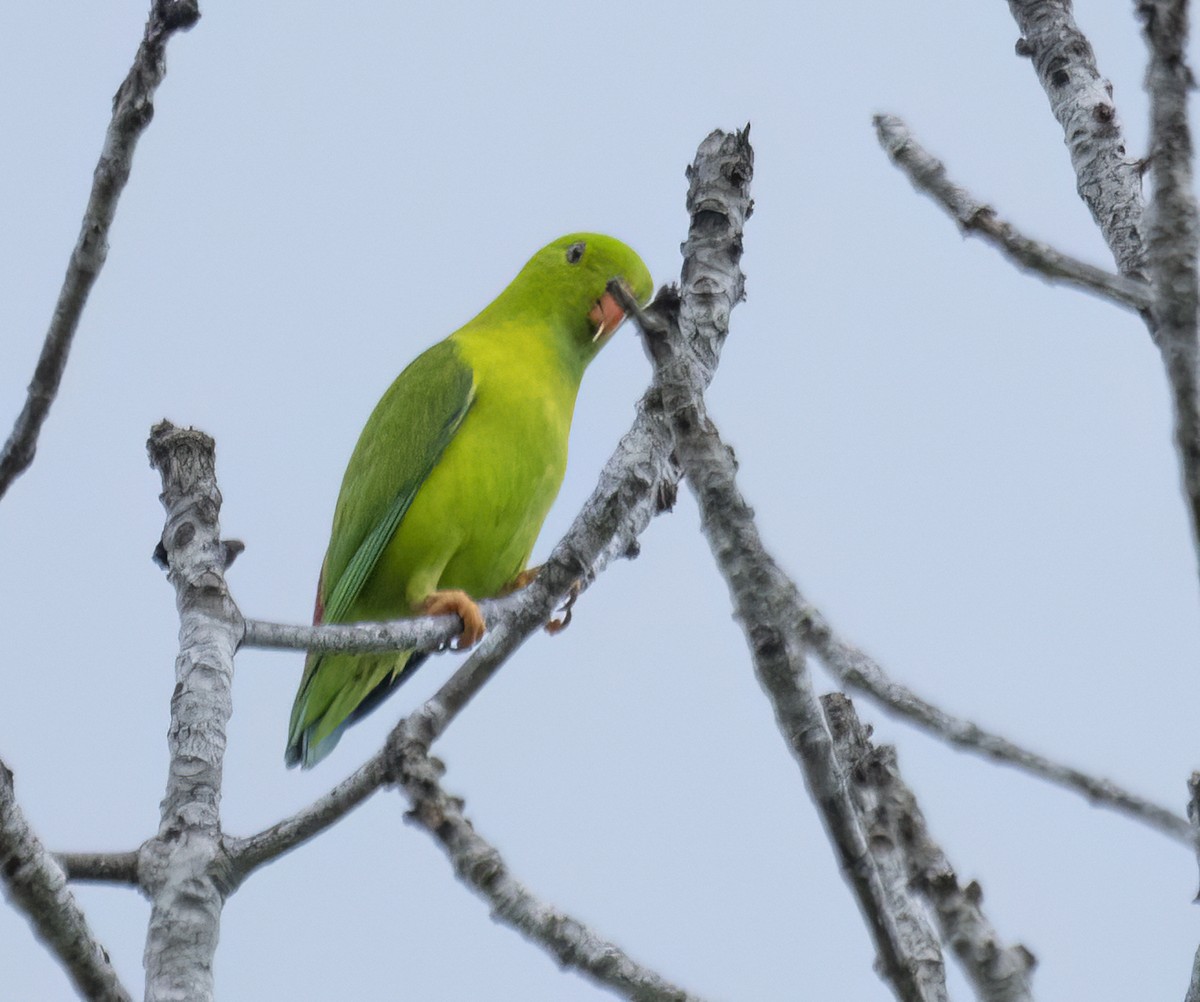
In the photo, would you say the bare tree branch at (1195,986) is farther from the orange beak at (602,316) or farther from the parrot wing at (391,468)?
the orange beak at (602,316)

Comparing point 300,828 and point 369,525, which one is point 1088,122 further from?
point 369,525

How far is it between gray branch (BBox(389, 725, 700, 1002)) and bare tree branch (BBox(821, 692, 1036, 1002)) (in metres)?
0.44

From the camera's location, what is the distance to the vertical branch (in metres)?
2.74

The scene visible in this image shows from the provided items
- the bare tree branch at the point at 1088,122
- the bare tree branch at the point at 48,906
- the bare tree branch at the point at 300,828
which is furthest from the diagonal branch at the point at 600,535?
the bare tree branch at the point at 1088,122

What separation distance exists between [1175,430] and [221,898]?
6.39 feet

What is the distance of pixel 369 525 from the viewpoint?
19.0 feet

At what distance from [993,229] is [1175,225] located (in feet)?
2.90

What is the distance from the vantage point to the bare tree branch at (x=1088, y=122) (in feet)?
12.3

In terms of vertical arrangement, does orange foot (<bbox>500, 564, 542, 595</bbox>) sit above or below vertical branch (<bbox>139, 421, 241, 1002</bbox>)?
above

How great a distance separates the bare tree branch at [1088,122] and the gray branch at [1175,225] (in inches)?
63.1

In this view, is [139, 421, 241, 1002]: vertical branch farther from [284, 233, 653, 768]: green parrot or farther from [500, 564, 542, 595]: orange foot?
[500, 564, 542, 595]: orange foot

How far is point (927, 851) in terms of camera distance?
244 centimetres

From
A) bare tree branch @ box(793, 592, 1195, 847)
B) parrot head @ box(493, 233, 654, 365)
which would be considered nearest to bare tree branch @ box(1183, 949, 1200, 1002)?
bare tree branch @ box(793, 592, 1195, 847)

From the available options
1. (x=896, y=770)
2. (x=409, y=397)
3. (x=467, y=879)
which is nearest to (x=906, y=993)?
(x=896, y=770)
